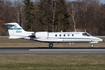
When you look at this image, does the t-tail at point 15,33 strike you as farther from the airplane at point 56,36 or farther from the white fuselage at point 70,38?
the white fuselage at point 70,38

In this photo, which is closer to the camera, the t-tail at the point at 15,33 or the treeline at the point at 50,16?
the t-tail at the point at 15,33

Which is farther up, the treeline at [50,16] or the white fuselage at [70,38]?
the treeline at [50,16]

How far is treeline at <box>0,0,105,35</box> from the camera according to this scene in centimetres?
6319

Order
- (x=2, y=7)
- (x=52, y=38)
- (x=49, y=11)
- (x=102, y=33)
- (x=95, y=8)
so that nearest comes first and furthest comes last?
(x=52, y=38) → (x=49, y=11) → (x=102, y=33) → (x=2, y=7) → (x=95, y=8)

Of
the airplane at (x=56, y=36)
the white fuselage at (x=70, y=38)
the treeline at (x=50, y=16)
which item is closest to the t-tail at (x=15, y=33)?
the airplane at (x=56, y=36)

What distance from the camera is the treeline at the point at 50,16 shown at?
63188 mm

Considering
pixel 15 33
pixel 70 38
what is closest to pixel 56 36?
pixel 70 38

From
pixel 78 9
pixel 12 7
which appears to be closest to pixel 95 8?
pixel 78 9

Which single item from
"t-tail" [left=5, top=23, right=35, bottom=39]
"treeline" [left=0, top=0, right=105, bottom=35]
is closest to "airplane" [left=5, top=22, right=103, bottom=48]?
"t-tail" [left=5, top=23, right=35, bottom=39]

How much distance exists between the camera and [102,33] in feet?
225

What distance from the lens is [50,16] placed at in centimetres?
6319

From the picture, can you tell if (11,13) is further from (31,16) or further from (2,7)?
(31,16)

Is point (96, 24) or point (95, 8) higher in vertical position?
point (95, 8)

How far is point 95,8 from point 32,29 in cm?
3311
